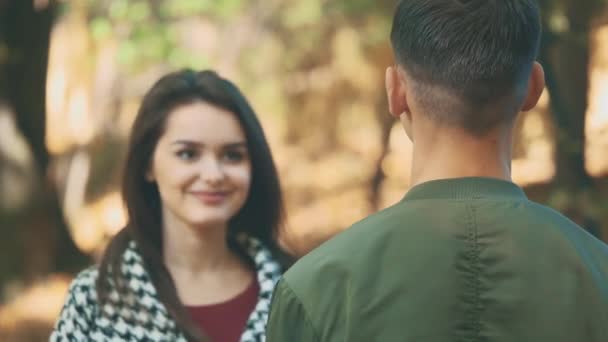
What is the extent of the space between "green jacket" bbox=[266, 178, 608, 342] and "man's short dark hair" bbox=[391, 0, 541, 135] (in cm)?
16

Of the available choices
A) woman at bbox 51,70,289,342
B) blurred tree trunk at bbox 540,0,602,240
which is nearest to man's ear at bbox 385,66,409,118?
woman at bbox 51,70,289,342

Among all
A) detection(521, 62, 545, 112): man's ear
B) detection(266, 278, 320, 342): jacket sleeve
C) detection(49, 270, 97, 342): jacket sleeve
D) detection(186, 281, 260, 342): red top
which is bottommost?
detection(186, 281, 260, 342): red top

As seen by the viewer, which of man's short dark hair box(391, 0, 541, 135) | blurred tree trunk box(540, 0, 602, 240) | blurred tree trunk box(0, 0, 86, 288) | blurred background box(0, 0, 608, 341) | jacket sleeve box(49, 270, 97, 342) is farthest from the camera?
blurred background box(0, 0, 608, 341)

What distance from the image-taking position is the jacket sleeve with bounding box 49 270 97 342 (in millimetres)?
2984

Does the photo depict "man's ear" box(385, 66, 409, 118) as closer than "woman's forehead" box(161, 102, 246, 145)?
Yes

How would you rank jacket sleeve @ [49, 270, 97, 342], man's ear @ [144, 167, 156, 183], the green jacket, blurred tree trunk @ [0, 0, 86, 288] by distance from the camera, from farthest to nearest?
blurred tree trunk @ [0, 0, 86, 288] < man's ear @ [144, 167, 156, 183] < jacket sleeve @ [49, 270, 97, 342] < the green jacket

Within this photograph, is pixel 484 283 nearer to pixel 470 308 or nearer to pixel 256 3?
pixel 470 308

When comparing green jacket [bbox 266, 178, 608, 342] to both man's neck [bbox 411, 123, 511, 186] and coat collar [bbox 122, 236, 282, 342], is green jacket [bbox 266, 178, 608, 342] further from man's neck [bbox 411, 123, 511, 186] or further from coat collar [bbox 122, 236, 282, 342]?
coat collar [bbox 122, 236, 282, 342]

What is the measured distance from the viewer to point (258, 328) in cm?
300

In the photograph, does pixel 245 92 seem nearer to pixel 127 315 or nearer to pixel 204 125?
pixel 204 125

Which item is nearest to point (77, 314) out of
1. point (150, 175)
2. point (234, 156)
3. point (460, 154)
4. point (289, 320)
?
point (150, 175)

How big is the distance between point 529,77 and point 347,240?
1.39ft

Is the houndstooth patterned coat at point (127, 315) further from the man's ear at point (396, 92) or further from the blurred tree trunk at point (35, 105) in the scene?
the blurred tree trunk at point (35, 105)

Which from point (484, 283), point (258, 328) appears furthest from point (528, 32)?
point (258, 328)
